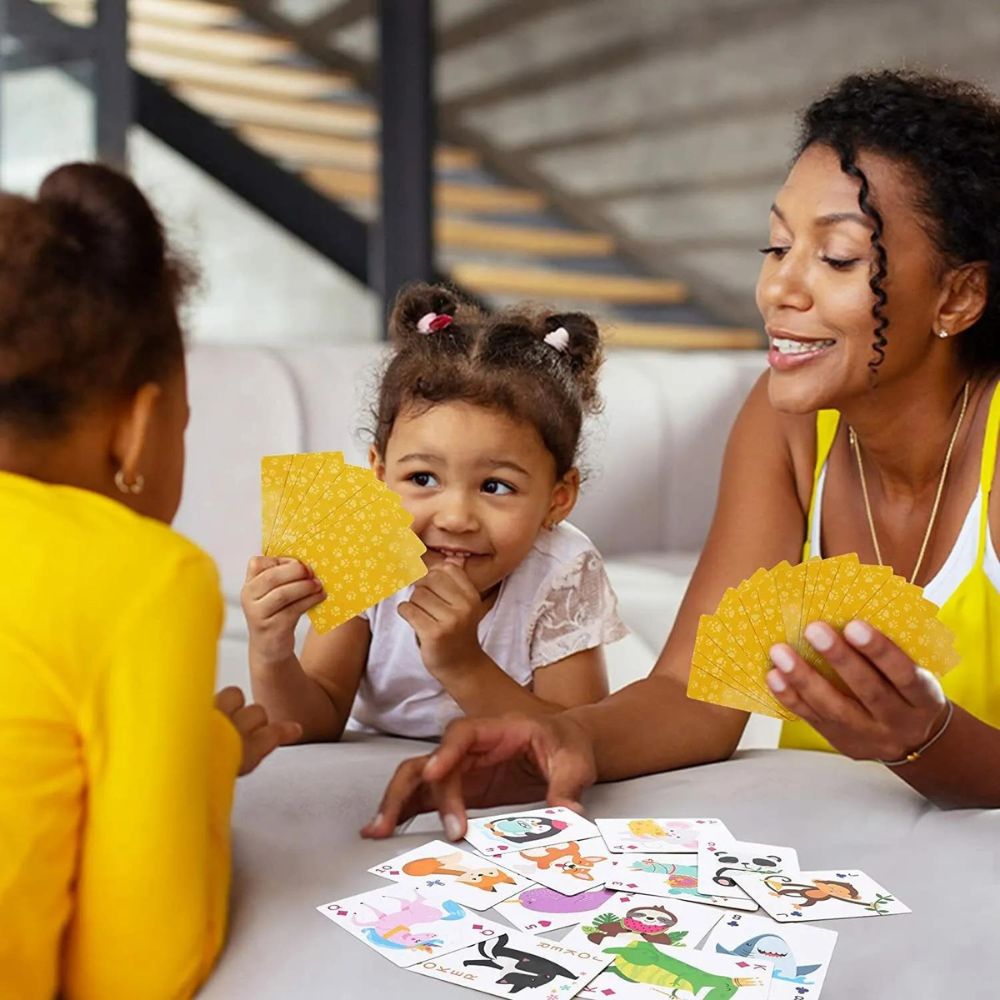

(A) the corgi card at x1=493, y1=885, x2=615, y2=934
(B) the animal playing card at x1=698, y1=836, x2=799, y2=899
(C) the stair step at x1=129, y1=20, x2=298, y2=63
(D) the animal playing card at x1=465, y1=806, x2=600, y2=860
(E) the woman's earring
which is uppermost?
(C) the stair step at x1=129, y1=20, x2=298, y2=63

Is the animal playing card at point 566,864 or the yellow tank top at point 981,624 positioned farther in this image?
the yellow tank top at point 981,624

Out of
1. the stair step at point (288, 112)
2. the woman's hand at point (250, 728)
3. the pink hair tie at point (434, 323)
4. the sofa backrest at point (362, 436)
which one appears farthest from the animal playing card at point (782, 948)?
the stair step at point (288, 112)

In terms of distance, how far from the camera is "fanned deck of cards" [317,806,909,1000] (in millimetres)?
1064

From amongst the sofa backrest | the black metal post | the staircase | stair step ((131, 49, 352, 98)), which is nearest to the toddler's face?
the sofa backrest

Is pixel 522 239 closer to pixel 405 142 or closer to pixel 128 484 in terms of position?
pixel 405 142

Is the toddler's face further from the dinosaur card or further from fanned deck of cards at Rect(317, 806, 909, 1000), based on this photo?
the dinosaur card

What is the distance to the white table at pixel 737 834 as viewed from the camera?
3.57ft

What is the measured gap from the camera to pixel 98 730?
97 cm

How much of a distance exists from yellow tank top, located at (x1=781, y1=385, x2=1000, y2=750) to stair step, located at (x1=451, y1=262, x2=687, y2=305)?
527 centimetres

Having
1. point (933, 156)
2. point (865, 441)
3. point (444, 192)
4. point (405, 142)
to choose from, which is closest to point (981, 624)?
point (865, 441)

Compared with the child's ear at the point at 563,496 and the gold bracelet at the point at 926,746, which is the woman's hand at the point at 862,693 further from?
the child's ear at the point at 563,496

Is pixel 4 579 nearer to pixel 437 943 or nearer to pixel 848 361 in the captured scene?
pixel 437 943

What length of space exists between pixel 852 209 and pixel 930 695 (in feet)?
1.98

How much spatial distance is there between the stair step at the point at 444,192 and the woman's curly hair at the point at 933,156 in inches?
204
